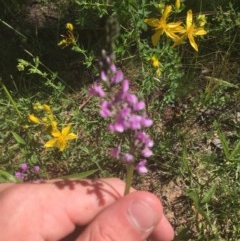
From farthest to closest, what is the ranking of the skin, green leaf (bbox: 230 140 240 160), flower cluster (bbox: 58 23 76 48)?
1. flower cluster (bbox: 58 23 76 48)
2. green leaf (bbox: 230 140 240 160)
3. the skin

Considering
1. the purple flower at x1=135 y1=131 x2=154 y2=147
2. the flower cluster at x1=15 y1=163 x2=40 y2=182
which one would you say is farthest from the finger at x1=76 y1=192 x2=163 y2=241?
the flower cluster at x1=15 y1=163 x2=40 y2=182

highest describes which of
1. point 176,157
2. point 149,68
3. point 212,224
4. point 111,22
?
point 111,22

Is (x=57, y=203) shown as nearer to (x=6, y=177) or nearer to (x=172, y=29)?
(x=6, y=177)

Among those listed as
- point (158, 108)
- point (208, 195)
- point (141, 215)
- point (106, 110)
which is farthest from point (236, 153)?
point (106, 110)

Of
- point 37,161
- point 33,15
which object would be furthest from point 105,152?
point 33,15

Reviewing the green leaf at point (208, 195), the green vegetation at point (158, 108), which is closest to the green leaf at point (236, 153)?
the green vegetation at point (158, 108)

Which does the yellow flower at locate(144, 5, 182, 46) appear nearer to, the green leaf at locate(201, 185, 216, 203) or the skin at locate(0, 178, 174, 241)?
the green leaf at locate(201, 185, 216, 203)

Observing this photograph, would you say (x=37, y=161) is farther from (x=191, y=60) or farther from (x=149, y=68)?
→ (x=191, y=60)
